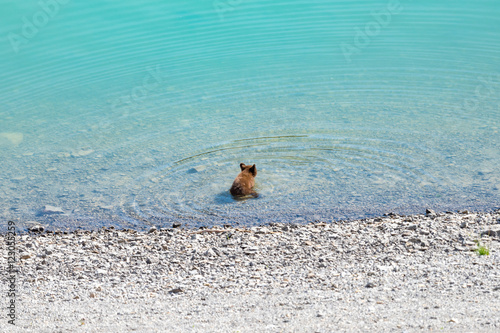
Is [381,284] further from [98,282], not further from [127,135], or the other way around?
[127,135]

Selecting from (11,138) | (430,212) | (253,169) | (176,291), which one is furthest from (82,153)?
(430,212)

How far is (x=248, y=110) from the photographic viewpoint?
57.5ft

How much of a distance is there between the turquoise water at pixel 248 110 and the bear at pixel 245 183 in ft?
0.89

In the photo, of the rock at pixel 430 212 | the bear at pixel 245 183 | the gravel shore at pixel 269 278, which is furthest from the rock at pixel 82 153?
the rock at pixel 430 212

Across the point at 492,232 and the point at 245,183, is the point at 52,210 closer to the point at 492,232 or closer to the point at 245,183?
the point at 245,183

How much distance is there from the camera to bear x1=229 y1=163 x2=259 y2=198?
1202cm

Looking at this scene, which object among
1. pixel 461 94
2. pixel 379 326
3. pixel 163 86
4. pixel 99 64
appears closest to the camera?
pixel 379 326

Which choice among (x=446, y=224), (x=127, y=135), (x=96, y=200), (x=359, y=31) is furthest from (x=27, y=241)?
(x=359, y=31)

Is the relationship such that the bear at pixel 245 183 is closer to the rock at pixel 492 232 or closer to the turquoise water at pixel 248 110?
the turquoise water at pixel 248 110

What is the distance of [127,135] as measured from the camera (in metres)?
16.4

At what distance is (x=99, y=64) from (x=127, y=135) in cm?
721

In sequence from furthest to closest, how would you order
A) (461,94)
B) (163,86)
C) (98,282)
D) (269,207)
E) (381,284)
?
(163,86), (461,94), (269,207), (98,282), (381,284)

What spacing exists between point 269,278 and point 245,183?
12.2 ft

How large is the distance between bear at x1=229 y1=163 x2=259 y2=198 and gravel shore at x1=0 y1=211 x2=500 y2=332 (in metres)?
1.28
